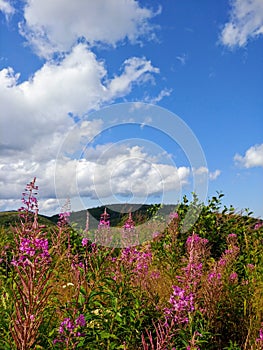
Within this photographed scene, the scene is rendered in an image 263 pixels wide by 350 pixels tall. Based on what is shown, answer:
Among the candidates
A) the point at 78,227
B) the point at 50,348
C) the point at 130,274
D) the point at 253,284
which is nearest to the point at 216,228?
the point at 78,227

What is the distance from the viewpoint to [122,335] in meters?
3.22

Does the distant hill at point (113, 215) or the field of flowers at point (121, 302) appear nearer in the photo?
the field of flowers at point (121, 302)

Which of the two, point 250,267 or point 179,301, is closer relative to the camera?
point 179,301

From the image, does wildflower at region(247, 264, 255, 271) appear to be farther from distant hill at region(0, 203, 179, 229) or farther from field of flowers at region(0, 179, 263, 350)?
distant hill at region(0, 203, 179, 229)

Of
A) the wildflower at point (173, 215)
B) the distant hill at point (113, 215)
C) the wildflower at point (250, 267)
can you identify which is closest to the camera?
the wildflower at point (250, 267)

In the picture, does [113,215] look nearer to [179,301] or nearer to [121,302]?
[121,302]

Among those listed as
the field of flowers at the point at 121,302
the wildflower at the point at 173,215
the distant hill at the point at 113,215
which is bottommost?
the field of flowers at the point at 121,302

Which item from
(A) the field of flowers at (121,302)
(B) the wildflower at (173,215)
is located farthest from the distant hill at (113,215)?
(A) the field of flowers at (121,302)

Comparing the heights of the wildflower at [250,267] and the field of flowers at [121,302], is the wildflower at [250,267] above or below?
above

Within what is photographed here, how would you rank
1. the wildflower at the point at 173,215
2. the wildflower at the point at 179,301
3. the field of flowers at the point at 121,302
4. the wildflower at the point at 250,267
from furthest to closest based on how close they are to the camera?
the wildflower at the point at 173,215
the wildflower at the point at 250,267
the wildflower at the point at 179,301
the field of flowers at the point at 121,302

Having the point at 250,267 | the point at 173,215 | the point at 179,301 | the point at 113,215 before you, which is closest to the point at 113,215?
the point at 113,215

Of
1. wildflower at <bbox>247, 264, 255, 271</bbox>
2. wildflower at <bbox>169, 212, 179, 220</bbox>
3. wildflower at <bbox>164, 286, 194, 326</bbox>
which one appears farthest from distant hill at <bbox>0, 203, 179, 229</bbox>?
wildflower at <bbox>164, 286, 194, 326</bbox>

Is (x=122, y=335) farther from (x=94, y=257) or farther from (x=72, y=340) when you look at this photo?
(x=72, y=340)

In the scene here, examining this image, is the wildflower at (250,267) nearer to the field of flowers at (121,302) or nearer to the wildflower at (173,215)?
the field of flowers at (121,302)
